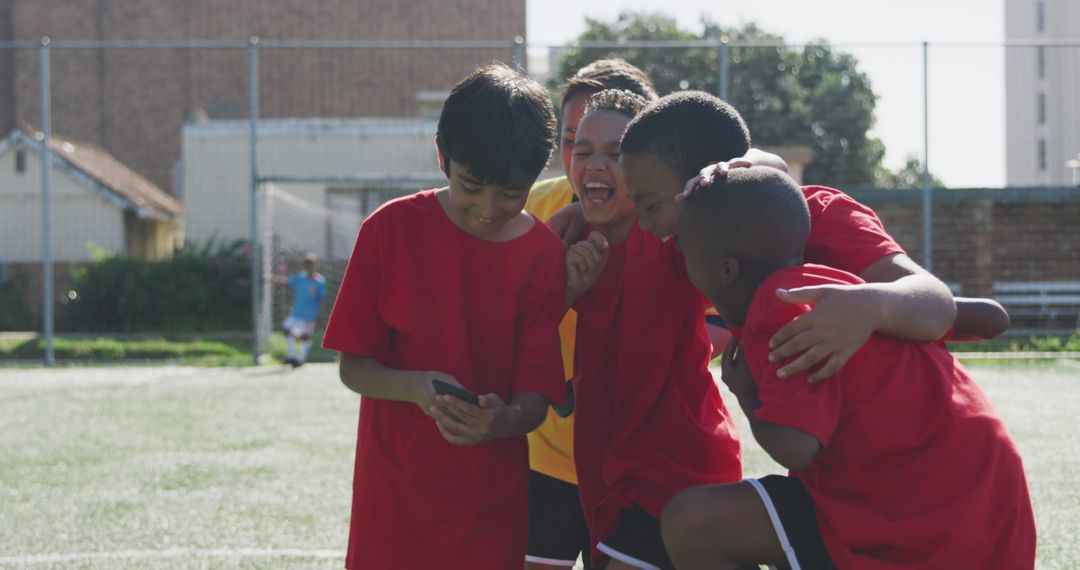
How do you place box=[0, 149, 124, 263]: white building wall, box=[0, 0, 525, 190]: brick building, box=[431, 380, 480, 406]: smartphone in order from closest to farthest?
1. box=[431, 380, 480, 406]: smartphone
2. box=[0, 149, 124, 263]: white building wall
3. box=[0, 0, 525, 190]: brick building

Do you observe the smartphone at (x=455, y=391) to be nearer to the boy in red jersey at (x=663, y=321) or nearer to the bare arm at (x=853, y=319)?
the boy in red jersey at (x=663, y=321)

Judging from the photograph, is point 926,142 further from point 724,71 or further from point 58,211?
point 58,211

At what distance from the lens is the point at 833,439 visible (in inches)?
77.7

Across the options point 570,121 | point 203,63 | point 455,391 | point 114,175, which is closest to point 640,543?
point 455,391

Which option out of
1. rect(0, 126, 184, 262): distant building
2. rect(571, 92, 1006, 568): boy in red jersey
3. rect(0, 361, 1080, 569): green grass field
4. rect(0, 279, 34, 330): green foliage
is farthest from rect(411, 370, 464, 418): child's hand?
rect(0, 126, 184, 262): distant building

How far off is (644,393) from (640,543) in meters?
0.34

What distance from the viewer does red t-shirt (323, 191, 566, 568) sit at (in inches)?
92.8

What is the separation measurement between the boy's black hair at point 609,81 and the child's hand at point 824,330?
3.51 feet

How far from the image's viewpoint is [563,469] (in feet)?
9.70

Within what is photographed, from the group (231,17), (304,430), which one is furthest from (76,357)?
(231,17)

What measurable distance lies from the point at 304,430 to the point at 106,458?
4.50 feet

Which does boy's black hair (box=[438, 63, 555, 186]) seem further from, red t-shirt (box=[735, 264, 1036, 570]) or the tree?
the tree

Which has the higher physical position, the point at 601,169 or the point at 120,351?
the point at 601,169

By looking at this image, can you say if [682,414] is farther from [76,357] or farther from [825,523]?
[76,357]
